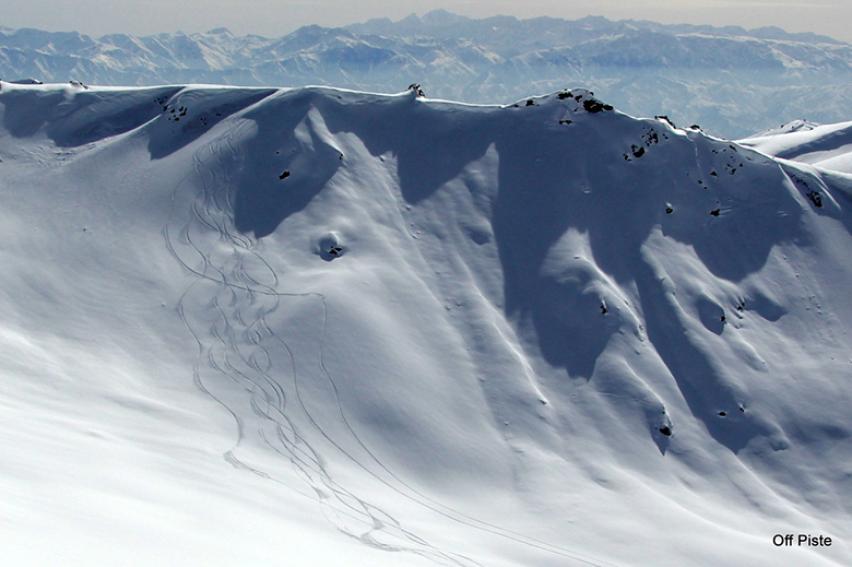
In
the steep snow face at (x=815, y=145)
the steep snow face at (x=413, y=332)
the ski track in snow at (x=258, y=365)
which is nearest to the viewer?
the steep snow face at (x=413, y=332)

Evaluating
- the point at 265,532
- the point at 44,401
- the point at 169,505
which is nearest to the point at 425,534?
the point at 265,532

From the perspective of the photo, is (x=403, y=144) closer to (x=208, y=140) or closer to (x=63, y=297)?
(x=208, y=140)

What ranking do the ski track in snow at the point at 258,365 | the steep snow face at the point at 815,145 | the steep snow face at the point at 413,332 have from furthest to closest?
the steep snow face at the point at 815,145
the ski track in snow at the point at 258,365
the steep snow face at the point at 413,332

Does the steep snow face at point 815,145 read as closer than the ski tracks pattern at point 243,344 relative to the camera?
No

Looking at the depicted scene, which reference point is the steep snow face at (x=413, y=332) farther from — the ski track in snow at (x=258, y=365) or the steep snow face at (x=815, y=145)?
the steep snow face at (x=815, y=145)

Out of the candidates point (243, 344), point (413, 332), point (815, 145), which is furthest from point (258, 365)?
point (815, 145)

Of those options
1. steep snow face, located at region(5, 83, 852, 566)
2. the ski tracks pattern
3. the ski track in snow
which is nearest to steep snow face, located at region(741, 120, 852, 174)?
steep snow face, located at region(5, 83, 852, 566)

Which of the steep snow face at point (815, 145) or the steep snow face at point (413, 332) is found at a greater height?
the steep snow face at point (815, 145)

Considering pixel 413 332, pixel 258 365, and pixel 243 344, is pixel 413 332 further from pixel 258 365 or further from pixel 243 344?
pixel 243 344

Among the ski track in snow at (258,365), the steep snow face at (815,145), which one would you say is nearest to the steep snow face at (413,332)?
the ski track in snow at (258,365)
